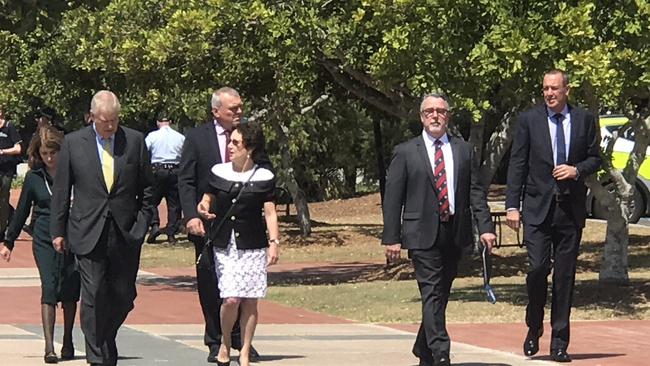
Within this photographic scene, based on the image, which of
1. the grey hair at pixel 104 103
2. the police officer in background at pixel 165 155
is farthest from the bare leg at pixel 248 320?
the police officer in background at pixel 165 155

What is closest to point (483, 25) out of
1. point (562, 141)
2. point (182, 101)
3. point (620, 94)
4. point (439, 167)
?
point (620, 94)

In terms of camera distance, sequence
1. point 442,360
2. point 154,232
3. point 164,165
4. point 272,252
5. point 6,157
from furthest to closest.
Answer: point 164,165
point 6,157
point 154,232
point 272,252
point 442,360

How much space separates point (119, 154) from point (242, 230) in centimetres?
96

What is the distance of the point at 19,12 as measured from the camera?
30.9 feet

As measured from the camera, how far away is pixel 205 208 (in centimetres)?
995

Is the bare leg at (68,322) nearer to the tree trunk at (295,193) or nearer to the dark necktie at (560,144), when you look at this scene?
the dark necktie at (560,144)

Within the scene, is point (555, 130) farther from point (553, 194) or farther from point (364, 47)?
point (364, 47)

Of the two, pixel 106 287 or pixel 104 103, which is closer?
pixel 104 103

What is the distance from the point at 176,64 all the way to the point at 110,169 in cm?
841

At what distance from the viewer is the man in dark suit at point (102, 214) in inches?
369

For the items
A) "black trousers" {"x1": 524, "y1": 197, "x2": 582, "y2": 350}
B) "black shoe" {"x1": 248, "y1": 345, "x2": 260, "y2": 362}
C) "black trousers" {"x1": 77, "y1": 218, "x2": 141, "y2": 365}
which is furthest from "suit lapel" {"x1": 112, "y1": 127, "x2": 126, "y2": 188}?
"black trousers" {"x1": 524, "y1": 197, "x2": 582, "y2": 350}

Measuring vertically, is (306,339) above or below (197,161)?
below

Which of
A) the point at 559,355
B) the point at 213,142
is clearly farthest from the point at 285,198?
the point at 213,142

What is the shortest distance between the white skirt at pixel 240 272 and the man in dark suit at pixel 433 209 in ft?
2.91
